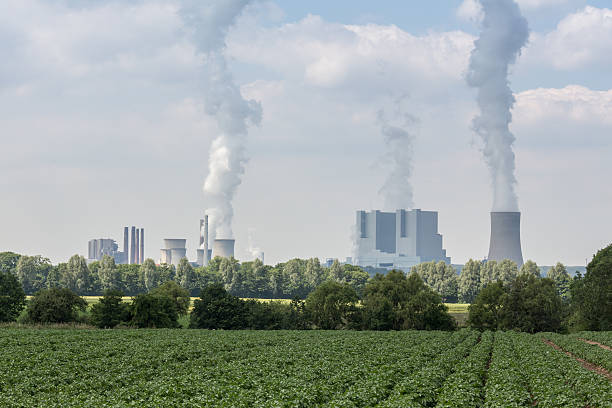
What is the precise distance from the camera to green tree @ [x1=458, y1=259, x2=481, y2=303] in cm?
18462

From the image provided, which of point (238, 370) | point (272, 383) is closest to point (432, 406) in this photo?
point (272, 383)

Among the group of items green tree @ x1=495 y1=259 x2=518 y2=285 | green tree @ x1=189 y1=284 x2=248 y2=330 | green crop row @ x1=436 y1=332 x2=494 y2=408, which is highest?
green tree @ x1=495 y1=259 x2=518 y2=285

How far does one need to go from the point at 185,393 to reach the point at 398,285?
7614 cm

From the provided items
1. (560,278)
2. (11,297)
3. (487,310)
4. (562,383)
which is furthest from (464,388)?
(560,278)

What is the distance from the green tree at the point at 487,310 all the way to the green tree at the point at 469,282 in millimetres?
83349

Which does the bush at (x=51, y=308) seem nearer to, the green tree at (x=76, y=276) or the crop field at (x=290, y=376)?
the crop field at (x=290, y=376)

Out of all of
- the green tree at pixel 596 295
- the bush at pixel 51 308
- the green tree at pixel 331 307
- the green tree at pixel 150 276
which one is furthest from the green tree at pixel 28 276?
the green tree at pixel 596 295

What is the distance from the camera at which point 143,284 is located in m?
195

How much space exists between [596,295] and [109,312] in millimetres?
67592

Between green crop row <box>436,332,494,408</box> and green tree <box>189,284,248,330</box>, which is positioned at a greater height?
green crop row <box>436,332,494,408</box>

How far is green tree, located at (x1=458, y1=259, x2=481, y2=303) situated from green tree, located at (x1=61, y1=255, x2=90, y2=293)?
110 metres

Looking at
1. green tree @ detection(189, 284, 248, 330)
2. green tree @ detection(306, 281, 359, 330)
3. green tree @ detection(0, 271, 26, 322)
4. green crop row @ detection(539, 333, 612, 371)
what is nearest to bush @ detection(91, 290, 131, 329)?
green tree @ detection(189, 284, 248, 330)

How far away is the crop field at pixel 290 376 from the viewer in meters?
27.2

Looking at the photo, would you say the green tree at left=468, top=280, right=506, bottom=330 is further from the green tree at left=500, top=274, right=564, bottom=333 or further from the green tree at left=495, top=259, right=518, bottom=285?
the green tree at left=495, top=259, right=518, bottom=285
